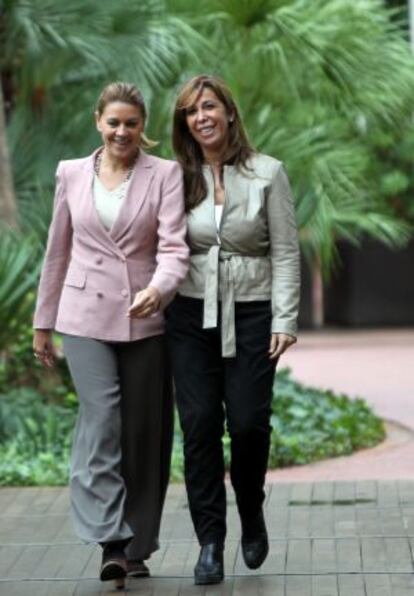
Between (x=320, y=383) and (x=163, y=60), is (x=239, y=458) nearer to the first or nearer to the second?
(x=163, y=60)

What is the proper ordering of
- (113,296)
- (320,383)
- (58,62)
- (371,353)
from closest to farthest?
(113,296), (58,62), (320,383), (371,353)

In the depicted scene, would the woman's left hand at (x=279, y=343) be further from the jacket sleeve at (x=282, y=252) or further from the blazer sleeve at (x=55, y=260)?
the blazer sleeve at (x=55, y=260)

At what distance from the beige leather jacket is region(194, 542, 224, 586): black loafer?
698 mm

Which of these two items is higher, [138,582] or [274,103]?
[274,103]

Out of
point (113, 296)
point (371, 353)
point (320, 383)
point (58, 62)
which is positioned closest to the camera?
point (113, 296)

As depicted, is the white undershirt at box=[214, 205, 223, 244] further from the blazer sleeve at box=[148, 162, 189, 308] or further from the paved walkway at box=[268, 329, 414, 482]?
the paved walkway at box=[268, 329, 414, 482]

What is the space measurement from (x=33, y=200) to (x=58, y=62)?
89cm

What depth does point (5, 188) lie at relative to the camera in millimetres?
10352

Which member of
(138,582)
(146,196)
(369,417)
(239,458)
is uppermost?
(146,196)

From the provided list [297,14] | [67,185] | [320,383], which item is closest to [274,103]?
[297,14]

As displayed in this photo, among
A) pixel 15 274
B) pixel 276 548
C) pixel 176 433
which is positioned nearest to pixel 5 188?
pixel 15 274

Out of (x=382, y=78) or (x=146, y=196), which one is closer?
(x=146, y=196)

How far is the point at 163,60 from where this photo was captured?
35.9ft

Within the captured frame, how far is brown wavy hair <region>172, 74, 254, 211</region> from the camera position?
5.94 metres
